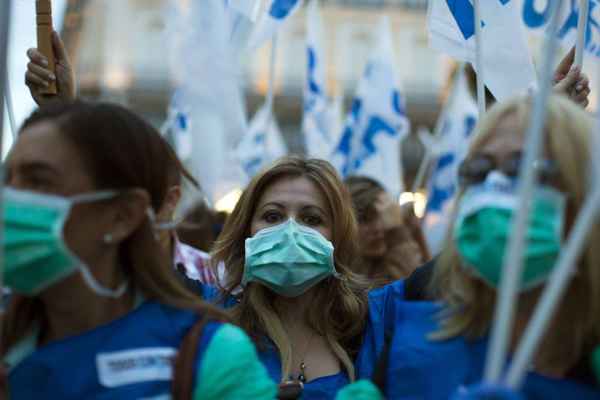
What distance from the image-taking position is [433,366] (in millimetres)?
2148

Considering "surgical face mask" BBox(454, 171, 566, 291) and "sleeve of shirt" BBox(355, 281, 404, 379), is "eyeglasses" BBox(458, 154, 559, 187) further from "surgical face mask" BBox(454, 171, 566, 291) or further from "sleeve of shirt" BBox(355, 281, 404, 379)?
"sleeve of shirt" BBox(355, 281, 404, 379)

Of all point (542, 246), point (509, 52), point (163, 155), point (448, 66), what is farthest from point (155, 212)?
point (448, 66)

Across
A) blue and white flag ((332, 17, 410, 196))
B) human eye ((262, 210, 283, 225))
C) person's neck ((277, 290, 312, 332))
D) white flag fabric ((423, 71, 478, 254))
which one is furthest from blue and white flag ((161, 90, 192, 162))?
person's neck ((277, 290, 312, 332))

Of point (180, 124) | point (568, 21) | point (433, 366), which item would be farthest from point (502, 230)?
point (180, 124)

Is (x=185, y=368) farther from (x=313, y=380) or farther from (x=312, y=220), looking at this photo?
(x=312, y=220)

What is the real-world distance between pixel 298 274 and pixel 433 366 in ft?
3.27

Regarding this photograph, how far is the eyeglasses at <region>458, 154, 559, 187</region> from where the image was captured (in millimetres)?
1936

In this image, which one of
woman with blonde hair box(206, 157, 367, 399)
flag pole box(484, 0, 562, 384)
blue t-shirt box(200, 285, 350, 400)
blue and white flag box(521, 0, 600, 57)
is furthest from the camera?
blue and white flag box(521, 0, 600, 57)

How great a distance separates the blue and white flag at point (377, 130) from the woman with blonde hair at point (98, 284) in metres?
5.25

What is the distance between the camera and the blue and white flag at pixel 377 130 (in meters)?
7.62

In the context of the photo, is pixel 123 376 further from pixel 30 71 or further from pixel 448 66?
pixel 448 66

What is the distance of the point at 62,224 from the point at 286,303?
130cm

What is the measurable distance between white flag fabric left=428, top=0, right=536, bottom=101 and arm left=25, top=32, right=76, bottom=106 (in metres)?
1.64

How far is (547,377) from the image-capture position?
198cm
